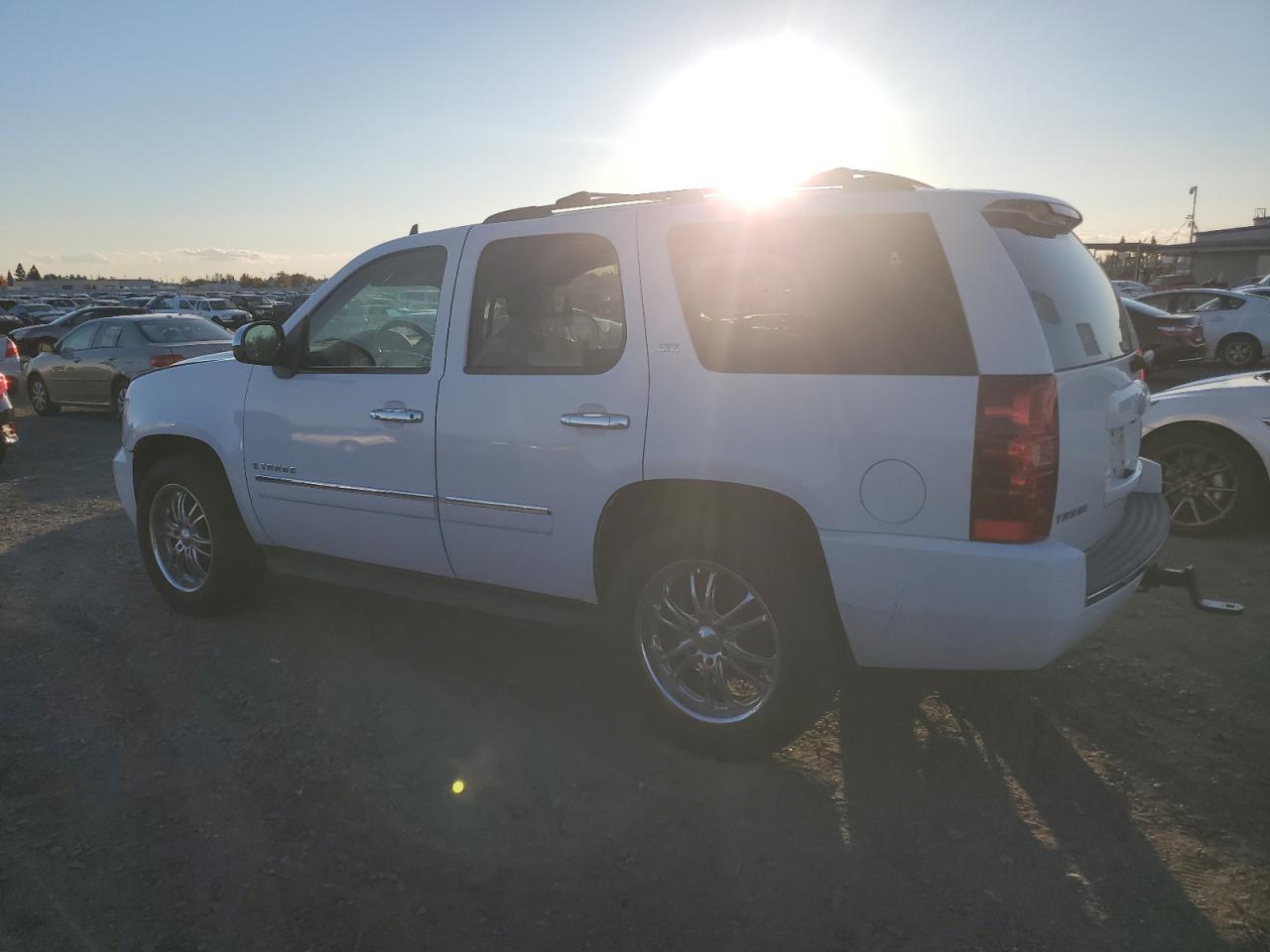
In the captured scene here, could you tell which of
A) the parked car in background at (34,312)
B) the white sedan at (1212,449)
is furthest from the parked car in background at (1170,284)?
the parked car in background at (34,312)

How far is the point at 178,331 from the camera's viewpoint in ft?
45.0

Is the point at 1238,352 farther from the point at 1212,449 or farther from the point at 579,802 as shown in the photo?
the point at 579,802

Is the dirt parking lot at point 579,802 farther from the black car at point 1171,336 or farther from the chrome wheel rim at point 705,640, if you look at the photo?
the black car at point 1171,336

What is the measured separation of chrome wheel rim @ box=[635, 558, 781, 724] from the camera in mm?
3207

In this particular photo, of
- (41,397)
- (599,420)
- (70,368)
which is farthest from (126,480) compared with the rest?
(41,397)

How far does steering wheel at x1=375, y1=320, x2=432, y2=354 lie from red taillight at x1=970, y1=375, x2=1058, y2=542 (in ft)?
7.64

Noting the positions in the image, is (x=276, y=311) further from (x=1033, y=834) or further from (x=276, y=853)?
(x=1033, y=834)

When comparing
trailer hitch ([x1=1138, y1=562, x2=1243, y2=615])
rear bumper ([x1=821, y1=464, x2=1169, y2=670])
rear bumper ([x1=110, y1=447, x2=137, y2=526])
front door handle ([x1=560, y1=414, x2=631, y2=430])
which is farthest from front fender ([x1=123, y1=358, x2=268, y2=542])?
trailer hitch ([x1=1138, y1=562, x2=1243, y2=615])

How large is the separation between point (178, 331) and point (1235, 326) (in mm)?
18467

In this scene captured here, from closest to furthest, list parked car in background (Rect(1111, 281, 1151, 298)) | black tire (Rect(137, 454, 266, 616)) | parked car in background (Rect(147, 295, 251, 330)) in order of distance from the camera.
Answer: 1. black tire (Rect(137, 454, 266, 616))
2. parked car in background (Rect(1111, 281, 1151, 298))
3. parked car in background (Rect(147, 295, 251, 330))

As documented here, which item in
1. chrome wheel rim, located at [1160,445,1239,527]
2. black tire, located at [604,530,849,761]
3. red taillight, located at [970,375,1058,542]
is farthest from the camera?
chrome wheel rim, located at [1160,445,1239,527]

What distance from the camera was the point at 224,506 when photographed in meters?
4.66

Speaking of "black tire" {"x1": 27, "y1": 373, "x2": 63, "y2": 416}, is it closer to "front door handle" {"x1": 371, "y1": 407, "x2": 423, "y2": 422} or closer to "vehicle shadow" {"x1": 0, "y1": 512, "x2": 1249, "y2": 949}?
"vehicle shadow" {"x1": 0, "y1": 512, "x2": 1249, "y2": 949}

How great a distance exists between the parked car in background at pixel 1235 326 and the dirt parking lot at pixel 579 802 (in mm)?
14954
